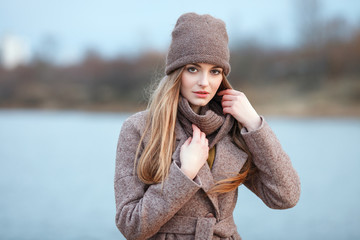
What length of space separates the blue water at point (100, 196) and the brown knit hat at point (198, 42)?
3.91 meters

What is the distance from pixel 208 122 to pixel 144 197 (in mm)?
498

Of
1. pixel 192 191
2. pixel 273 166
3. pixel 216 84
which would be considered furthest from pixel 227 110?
pixel 192 191

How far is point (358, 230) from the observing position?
5836 millimetres

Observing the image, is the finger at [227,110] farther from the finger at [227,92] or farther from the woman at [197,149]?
the finger at [227,92]

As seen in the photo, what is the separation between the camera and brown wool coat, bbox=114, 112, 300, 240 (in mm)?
→ 1826

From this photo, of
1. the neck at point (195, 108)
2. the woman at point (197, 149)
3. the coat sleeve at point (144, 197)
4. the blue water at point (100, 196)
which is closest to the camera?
the coat sleeve at point (144, 197)

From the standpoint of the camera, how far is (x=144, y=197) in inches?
73.5

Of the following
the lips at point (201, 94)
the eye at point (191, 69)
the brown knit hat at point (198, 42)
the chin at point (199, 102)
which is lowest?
the chin at point (199, 102)

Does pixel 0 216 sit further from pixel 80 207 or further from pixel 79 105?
pixel 79 105

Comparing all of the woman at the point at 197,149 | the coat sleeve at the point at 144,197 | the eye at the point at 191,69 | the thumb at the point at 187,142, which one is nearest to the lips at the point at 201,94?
the woman at the point at 197,149

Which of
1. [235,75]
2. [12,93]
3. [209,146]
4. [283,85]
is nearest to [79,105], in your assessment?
[12,93]

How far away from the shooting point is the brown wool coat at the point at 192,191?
1.83 m

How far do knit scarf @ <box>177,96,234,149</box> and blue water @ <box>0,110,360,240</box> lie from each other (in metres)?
3.68

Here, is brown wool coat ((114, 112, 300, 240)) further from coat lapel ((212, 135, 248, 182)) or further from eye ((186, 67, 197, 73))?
eye ((186, 67, 197, 73))
